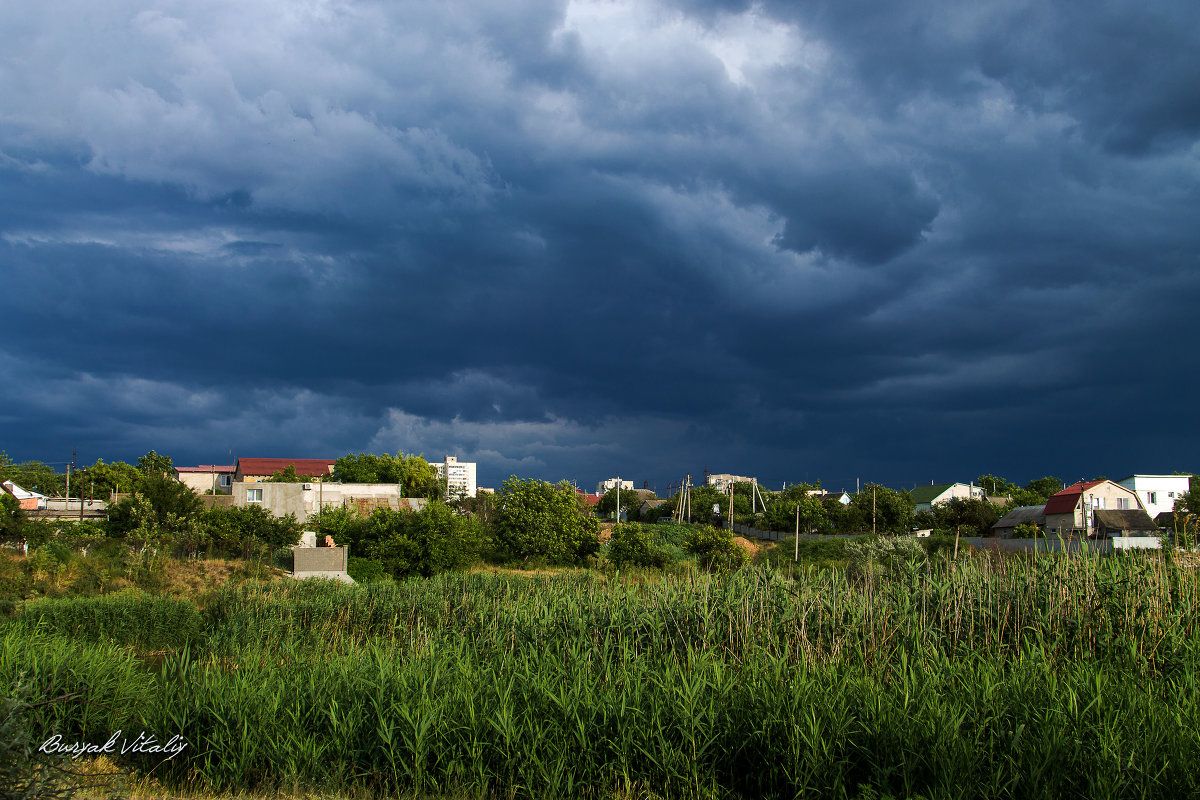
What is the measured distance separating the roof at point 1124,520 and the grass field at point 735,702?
43908 mm

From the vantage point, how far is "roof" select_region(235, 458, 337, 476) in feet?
316

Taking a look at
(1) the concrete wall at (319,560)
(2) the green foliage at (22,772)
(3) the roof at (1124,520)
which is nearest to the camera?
(2) the green foliage at (22,772)

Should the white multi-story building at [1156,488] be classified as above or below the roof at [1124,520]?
above

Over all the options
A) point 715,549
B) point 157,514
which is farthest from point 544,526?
point 157,514

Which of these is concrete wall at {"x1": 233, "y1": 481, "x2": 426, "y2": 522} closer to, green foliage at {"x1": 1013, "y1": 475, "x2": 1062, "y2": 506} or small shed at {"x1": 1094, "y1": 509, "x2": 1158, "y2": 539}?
small shed at {"x1": 1094, "y1": 509, "x2": 1158, "y2": 539}

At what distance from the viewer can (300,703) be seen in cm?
791

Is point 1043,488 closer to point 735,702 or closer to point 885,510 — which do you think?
point 885,510

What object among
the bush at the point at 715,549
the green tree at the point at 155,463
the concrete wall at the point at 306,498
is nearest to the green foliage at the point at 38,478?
the green tree at the point at 155,463

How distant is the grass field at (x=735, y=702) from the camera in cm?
625

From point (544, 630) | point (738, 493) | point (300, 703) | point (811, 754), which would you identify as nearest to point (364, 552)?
point (544, 630)

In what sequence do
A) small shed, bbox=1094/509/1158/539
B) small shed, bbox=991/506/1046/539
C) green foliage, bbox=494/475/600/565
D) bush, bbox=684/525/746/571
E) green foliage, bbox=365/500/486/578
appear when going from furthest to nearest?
small shed, bbox=991/506/1046/539
small shed, bbox=1094/509/1158/539
green foliage, bbox=494/475/600/565
bush, bbox=684/525/746/571
green foliage, bbox=365/500/486/578

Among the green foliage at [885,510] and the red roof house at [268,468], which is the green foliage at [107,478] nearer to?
the red roof house at [268,468]

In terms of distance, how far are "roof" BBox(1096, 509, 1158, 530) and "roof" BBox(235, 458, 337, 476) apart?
265 ft

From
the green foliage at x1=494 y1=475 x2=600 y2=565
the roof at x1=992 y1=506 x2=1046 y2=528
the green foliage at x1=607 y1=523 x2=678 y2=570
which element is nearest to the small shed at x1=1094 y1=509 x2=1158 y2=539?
the roof at x1=992 y1=506 x2=1046 y2=528
